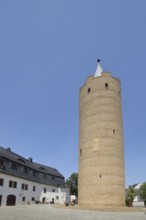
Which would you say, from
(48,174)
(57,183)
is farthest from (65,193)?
(48,174)

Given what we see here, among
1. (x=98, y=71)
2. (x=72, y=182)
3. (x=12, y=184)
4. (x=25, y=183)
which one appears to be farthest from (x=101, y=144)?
(x=72, y=182)

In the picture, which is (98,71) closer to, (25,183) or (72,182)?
(25,183)

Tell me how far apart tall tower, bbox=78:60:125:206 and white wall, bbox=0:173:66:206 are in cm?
1347

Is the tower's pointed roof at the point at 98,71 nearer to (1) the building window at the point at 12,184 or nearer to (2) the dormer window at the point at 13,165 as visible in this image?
(2) the dormer window at the point at 13,165

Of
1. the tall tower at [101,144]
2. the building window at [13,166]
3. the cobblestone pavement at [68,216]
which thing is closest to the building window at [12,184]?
the building window at [13,166]

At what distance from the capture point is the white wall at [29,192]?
112 feet

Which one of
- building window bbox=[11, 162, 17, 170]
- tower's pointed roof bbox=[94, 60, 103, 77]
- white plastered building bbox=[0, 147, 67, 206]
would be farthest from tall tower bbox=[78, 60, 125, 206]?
building window bbox=[11, 162, 17, 170]

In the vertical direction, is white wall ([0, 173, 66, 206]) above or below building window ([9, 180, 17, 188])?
below

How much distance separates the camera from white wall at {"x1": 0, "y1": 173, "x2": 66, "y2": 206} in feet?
112

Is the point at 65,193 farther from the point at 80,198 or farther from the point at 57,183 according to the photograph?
the point at 80,198

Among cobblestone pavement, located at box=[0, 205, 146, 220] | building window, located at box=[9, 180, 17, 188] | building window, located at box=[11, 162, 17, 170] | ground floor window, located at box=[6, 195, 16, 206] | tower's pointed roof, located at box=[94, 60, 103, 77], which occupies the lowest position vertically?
ground floor window, located at box=[6, 195, 16, 206]

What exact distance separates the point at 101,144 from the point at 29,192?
22.4 metres

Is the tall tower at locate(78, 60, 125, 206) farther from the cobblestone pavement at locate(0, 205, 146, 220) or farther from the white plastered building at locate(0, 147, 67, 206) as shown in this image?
the white plastered building at locate(0, 147, 67, 206)

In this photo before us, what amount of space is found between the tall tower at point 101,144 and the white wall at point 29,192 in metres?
13.5
